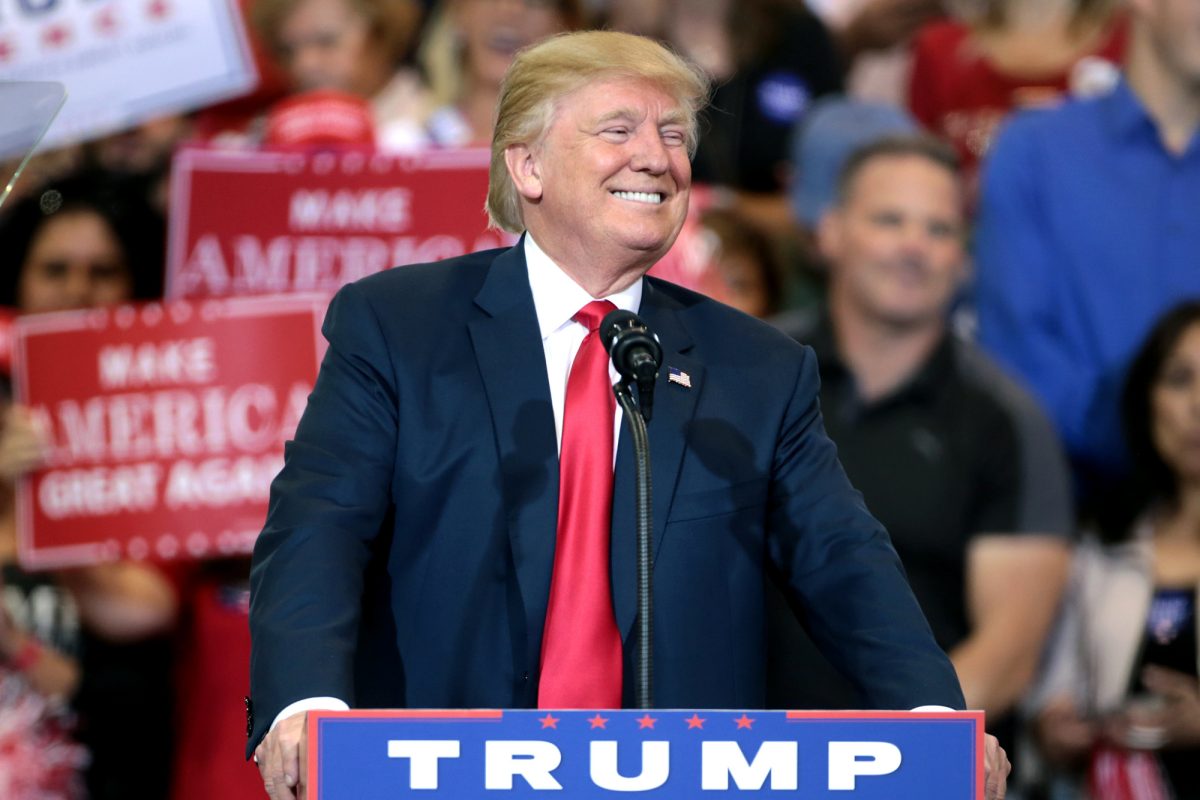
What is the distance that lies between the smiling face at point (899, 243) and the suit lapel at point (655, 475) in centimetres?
207

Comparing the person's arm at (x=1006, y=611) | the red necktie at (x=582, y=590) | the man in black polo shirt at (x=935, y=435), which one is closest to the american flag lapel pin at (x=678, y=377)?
the red necktie at (x=582, y=590)

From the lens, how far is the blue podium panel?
1920 millimetres

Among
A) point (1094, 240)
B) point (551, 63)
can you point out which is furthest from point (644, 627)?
point (1094, 240)

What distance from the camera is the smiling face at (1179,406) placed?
446 centimetres

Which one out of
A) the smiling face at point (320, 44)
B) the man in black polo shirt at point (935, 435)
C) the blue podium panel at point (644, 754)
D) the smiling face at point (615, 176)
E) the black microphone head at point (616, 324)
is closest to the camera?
the blue podium panel at point (644, 754)

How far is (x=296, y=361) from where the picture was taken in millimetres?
4301

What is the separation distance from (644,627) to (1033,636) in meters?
2.40

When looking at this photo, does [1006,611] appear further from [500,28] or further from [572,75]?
[572,75]

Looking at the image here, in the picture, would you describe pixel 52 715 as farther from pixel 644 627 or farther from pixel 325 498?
pixel 644 627

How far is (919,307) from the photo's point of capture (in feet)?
14.6

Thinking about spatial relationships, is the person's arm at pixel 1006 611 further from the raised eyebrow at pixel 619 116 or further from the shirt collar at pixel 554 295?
the raised eyebrow at pixel 619 116

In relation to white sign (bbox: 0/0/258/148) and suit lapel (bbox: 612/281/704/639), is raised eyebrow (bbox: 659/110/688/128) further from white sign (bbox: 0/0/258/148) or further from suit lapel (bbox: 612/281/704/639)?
white sign (bbox: 0/0/258/148)

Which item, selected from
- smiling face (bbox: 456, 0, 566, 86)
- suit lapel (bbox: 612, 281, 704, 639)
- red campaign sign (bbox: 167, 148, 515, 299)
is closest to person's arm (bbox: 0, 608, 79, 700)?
red campaign sign (bbox: 167, 148, 515, 299)

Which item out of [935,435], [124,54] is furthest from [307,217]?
[935,435]
